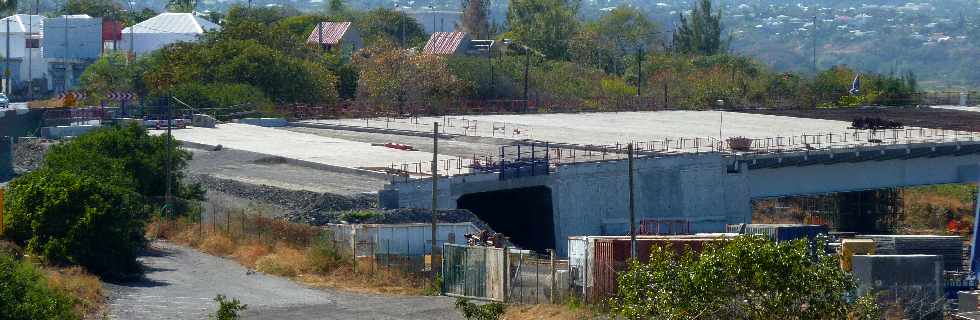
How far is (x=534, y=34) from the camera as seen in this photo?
154875mm

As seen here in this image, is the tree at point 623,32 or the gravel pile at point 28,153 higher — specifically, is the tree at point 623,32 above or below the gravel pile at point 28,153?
above

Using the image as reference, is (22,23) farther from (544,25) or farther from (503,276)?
(503,276)

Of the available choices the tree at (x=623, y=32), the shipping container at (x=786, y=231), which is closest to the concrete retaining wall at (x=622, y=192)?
the shipping container at (x=786, y=231)

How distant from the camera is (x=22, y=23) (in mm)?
144625

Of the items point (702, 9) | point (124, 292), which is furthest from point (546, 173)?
point (702, 9)

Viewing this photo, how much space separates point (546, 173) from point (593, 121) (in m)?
30.0

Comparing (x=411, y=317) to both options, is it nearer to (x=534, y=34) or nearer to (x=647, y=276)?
(x=647, y=276)

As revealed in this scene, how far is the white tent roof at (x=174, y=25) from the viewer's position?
134500 millimetres

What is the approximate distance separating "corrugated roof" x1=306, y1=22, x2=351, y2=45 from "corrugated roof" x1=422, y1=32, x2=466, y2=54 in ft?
23.8

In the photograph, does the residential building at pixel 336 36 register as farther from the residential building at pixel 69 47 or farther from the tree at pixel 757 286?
the tree at pixel 757 286

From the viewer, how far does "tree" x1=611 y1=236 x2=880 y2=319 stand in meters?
21.0

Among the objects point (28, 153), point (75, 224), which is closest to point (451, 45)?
point (28, 153)

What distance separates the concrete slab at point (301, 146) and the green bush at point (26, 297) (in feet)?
106

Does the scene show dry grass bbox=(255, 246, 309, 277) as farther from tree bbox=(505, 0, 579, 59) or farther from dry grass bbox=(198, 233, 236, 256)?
tree bbox=(505, 0, 579, 59)
